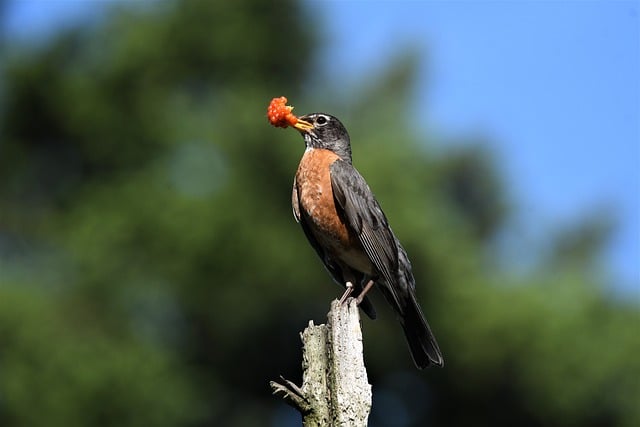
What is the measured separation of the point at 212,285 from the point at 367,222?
14487 mm

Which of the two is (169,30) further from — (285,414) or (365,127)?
(285,414)

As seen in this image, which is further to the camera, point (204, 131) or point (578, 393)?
point (204, 131)

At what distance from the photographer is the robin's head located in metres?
7.92

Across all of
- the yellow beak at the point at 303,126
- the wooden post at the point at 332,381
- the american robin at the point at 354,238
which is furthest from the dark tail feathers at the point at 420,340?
the yellow beak at the point at 303,126

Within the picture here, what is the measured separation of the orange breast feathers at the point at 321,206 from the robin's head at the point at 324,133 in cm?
51

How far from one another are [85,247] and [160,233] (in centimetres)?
146

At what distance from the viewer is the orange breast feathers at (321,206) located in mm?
7227

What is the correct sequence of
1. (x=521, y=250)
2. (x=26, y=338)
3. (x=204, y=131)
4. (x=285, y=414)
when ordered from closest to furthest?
1. (x=26, y=338)
2. (x=285, y=414)
3. (x=204, y=131)
4. (x=521, y=250)

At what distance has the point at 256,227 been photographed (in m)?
21.5

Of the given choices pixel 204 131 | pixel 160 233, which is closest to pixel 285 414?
pixel 160 233

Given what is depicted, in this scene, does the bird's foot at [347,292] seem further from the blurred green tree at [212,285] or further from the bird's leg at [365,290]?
the blurred green tree at [212,285]

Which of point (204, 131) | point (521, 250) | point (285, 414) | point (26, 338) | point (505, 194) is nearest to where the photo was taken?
point (26, 338)

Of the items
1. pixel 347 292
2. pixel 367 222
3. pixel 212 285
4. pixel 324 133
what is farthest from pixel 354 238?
pixel 212 285

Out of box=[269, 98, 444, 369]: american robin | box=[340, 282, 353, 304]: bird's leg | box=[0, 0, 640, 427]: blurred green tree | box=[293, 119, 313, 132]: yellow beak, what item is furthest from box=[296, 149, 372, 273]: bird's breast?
box=[0, 0, 640, 427]: blurred green tree
